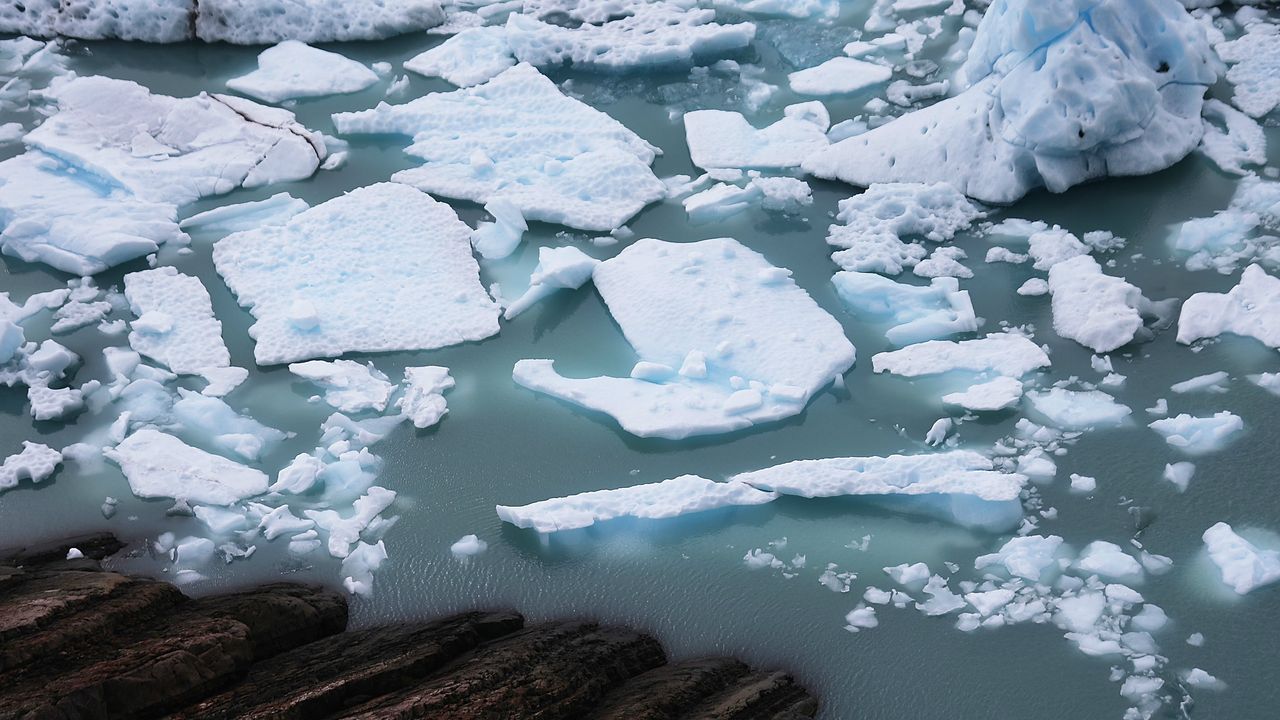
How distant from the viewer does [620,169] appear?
560cm

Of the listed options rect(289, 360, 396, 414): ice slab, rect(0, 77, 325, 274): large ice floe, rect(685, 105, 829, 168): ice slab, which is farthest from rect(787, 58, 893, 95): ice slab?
rect(289, 360, 396, 414): ice slab

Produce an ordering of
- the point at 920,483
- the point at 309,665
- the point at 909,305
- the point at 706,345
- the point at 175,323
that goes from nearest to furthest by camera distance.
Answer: the point at 309,665 < the point at 920,483 < the point at 706,345 < the point at 909,305 < the point at 175,323

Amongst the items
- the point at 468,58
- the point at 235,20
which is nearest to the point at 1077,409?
the point at 468,58

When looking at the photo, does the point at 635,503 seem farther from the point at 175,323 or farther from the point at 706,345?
the point at 175,323

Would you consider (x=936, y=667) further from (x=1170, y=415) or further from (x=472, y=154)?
(x=472, y=154)

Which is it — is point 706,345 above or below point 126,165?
below

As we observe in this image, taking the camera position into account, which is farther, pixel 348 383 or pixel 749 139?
pixel 749 139

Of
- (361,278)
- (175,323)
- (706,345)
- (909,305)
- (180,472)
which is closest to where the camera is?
(180,472)

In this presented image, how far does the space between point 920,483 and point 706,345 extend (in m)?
1.04

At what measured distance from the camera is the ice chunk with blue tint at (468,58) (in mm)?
6660

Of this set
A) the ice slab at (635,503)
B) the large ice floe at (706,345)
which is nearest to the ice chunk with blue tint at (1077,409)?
the large ice floe at (706,345)

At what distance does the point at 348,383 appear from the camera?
14.9ft

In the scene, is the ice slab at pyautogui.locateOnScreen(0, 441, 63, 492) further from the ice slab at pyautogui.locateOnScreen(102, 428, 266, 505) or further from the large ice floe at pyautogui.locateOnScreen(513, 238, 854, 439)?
the large ice floe at pyautogui.locateOnScreen(513, 238, 854, 439)

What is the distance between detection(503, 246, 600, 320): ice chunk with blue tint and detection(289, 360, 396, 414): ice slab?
641 mm
